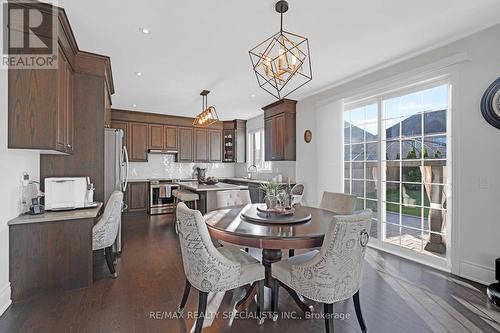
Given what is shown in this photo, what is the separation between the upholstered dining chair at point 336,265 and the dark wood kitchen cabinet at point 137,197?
543 cm

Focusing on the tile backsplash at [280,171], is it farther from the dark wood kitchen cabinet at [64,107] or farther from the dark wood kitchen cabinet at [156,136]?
the dark wood kitchen cabinet at [64,107]

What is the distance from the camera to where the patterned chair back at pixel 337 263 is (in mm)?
1567

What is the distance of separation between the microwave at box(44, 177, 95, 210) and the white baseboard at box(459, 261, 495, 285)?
424 cm

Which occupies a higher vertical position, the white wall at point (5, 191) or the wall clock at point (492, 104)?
the wall clock at point (492, 104)

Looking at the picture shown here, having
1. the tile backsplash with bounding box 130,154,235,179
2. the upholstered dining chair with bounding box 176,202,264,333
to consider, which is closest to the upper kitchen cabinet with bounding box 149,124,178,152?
the tile backsplash with bounding box 130,154,235,179

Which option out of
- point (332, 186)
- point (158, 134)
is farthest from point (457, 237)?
point (158, 134)

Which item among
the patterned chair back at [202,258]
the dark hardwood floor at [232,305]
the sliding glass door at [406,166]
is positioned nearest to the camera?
the patterned chair back at [202,258]

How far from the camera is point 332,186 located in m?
4.39

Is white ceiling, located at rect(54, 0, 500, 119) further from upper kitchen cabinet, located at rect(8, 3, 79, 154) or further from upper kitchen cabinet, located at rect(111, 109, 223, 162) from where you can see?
upper kitchen cabinet, located at rect(111, 109, 223, 162)

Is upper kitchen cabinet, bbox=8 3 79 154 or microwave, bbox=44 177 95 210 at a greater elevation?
upper kitchen cabinet, bbox=8 3 79 154

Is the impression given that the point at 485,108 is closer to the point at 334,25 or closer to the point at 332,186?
the point at 334,25

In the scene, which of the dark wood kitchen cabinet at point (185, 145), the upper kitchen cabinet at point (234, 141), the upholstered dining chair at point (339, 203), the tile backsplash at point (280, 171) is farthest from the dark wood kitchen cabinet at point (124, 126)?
the upholstered dining chair at point (339, 203)

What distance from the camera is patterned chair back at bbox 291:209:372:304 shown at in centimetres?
157

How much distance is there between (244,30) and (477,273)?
137 inches
